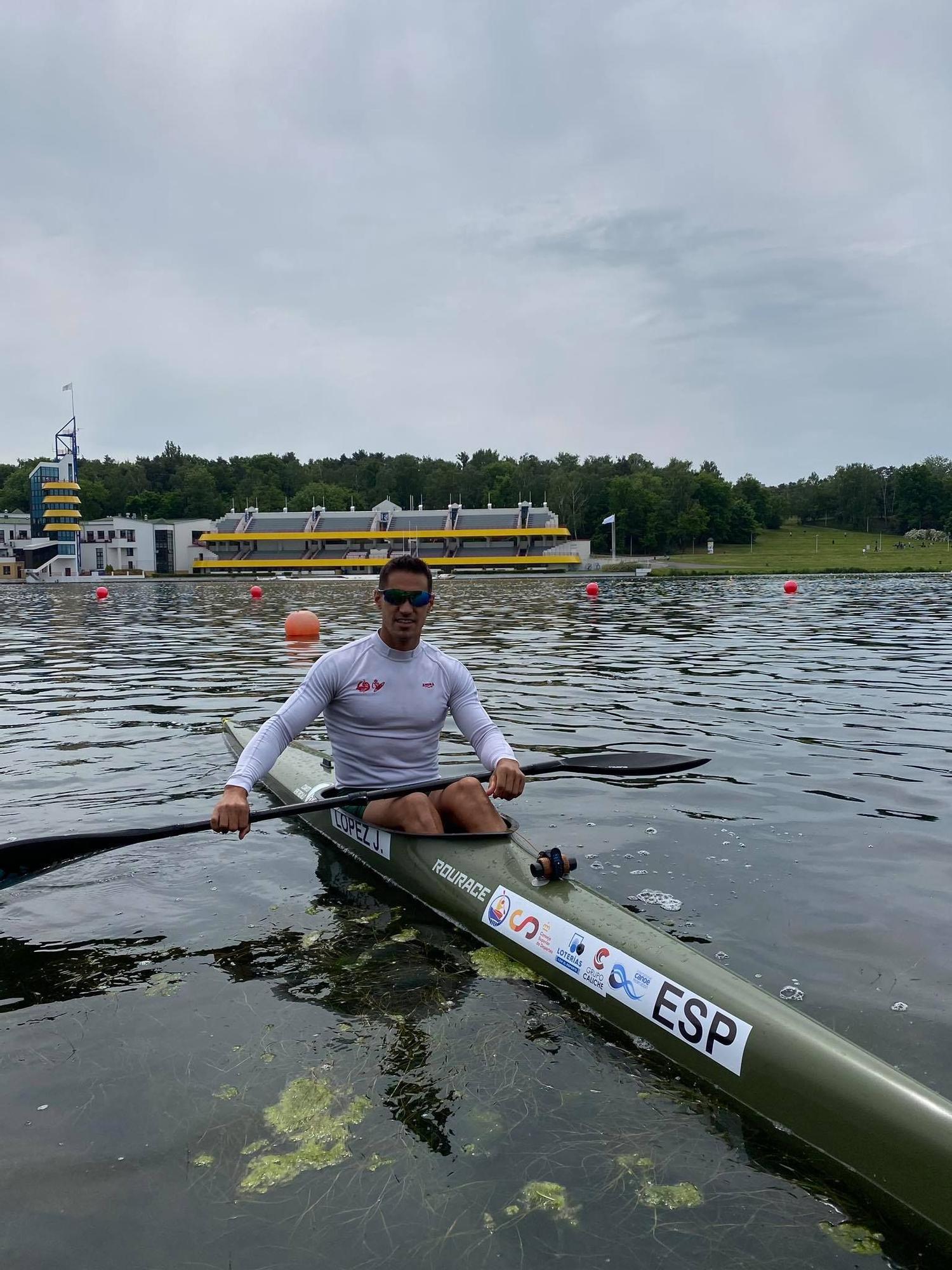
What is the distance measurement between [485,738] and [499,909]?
50.2 inches

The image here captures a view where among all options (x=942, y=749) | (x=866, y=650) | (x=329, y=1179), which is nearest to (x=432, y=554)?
(x=866, y=650)

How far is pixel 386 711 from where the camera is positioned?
643 cm

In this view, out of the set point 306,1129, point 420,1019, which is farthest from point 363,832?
point 306,1129

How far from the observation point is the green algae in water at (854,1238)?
130 inches

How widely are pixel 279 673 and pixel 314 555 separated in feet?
303

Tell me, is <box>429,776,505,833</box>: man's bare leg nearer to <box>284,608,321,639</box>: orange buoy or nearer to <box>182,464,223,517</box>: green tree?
<box>284,608,321,639</box>: orange buoy

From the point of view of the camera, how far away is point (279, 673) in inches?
703

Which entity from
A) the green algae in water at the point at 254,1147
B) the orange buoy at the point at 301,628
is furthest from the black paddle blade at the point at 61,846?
the orange buoy at the point at 301,628

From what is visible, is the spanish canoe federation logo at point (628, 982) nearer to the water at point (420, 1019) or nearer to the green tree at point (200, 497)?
the water at point (420, 1019)

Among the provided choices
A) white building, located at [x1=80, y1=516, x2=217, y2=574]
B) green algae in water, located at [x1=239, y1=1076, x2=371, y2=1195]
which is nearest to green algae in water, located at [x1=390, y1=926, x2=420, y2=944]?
green algae in water, located at [x1=239, y1=1076, x2=371, y2=1195]

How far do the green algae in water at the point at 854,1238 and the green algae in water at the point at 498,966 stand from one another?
2077 millimetres

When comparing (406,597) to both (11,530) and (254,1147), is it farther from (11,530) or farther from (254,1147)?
(11,530)

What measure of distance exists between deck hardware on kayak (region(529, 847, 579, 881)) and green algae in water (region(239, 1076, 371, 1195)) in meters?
1.63

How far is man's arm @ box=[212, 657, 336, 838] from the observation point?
18.1 ft
